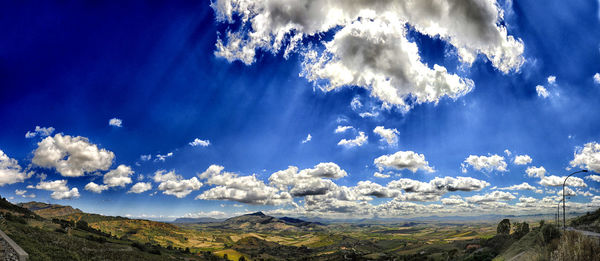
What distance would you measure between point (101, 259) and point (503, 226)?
12889 cm

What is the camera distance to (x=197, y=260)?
14412cm

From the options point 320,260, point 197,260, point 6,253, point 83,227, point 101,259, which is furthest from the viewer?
point 320,260

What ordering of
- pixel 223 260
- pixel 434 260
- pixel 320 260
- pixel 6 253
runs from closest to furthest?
pixel 6 253
pixel 434 260
pixel 223 260
pixel 320 260

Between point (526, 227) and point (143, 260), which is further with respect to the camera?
point (143, 260)

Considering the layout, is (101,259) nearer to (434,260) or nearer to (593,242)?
(593,242)

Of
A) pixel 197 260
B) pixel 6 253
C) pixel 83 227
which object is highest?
pixel 6 253

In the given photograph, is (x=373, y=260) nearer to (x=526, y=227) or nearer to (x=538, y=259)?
(x=526, y=227)

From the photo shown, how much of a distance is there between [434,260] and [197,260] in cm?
11377

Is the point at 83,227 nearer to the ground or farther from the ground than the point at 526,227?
nearer to the ground

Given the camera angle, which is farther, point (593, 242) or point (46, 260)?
point (46, 260)

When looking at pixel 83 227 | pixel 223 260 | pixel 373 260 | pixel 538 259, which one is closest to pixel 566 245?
pixel 538 259

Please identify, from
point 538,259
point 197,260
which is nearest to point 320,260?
point 197,260

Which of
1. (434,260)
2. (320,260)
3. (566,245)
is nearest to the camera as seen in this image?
(566,245)

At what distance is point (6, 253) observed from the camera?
24859 mm
